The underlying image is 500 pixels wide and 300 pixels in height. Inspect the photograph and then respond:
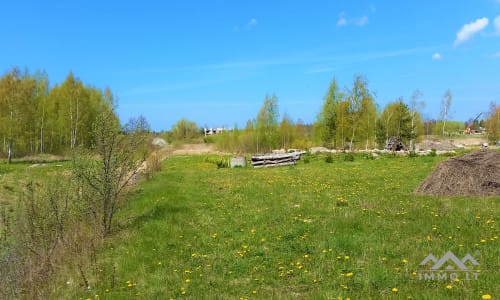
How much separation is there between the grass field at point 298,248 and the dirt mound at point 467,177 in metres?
0.79

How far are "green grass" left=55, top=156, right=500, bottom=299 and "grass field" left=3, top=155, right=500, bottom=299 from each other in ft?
0.06

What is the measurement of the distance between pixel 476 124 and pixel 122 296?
130 metres

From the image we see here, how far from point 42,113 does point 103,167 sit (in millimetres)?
41289

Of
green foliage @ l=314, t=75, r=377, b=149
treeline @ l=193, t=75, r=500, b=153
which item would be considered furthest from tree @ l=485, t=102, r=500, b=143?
green foliage @ l=314, t=75, r=377, b=149

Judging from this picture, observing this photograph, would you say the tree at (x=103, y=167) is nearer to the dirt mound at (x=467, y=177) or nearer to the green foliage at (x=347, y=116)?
the dirt mound at (x=467, y=177)

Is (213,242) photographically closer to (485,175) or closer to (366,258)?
(366,258)

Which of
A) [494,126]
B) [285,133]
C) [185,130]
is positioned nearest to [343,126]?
[285,133]

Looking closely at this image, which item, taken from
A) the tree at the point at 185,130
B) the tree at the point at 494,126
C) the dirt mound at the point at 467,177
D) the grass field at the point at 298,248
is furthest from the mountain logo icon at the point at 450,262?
the tree at the point at 185,130

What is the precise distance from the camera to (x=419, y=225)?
27.2 feet

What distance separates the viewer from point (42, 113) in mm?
45719

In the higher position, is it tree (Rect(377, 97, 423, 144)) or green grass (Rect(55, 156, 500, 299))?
tree (Rect(377, 97, 423, 144))

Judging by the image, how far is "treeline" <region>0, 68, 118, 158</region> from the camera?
1575 inches

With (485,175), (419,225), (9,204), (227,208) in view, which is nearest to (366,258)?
(419,225)

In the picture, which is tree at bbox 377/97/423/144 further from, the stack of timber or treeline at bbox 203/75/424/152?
the stack of timber
